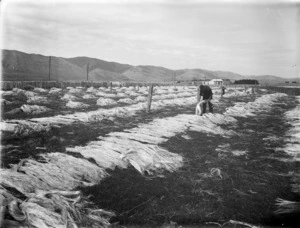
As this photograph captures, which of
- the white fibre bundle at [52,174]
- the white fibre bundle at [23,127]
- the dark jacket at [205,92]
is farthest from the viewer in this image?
the dark jacket at [205,92]

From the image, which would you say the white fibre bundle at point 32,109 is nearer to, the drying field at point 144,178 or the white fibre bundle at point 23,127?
the drying field at point 144,178

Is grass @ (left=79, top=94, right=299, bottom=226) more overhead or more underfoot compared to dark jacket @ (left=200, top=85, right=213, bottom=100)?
more underfoot

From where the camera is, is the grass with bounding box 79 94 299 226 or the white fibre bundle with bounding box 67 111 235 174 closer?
the grass with bounding box 79 94 299 226

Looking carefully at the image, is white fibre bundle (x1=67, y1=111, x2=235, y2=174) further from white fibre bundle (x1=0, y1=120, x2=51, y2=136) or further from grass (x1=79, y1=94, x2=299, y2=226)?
white fibre bundle (x1=0, y1=120, x2=51, y2=136)

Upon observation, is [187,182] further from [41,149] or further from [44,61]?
[44,61]

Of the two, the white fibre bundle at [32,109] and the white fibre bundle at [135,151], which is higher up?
the white fibre bundle at [32,109]

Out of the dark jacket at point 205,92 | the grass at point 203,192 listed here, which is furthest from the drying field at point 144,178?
the dark jacket at point 205,92

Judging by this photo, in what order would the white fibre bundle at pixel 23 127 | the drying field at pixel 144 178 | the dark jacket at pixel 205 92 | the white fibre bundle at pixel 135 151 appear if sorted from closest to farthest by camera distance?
the drying field at pixel 144 178, the white fibre bundle at pixel 135 151, the white fibre bundle at pixel 23 127, the dark jacket at pixel 205 92

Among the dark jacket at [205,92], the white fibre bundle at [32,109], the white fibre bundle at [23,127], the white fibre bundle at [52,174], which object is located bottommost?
the white fibre bundle at [52,174]

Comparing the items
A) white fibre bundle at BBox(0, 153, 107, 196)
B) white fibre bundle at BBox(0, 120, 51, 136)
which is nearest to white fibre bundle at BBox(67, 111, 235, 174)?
white fibre bundle at BBox(0, 153, 107, 196)

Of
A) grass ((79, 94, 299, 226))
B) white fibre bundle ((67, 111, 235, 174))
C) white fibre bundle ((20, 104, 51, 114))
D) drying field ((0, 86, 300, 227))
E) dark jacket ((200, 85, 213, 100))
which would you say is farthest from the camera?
dark jacket ((200, 85, 213, 100))

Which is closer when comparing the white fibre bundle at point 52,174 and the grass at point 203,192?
the grass at point 203,192

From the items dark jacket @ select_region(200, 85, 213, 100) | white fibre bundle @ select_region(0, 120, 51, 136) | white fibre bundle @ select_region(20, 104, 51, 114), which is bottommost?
white fibre bundle @ select_region(0, 120, 51, 136)

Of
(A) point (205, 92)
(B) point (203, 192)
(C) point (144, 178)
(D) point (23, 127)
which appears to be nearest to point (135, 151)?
(C) point (144, 178)
